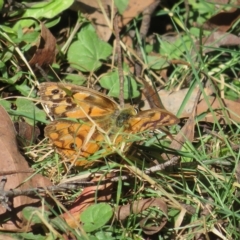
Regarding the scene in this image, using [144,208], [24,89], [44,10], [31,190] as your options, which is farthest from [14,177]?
[44,10]

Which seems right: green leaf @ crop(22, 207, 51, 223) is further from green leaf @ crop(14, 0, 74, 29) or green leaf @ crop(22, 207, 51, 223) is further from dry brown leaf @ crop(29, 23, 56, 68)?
green leaf @ crop(14, 0, 74, 29)

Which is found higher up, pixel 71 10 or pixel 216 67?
pixel 71 10

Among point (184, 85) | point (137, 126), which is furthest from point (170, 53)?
point (137, 126)

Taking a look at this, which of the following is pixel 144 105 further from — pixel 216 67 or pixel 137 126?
pixel 137 126

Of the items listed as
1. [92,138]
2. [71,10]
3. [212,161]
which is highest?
[71,10]

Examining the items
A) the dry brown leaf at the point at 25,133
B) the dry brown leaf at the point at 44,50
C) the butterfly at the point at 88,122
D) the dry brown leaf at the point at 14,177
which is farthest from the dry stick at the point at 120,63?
the dry brown leaf at the point at 14,177

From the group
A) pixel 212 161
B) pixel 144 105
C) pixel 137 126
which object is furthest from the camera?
pixel 144 105
